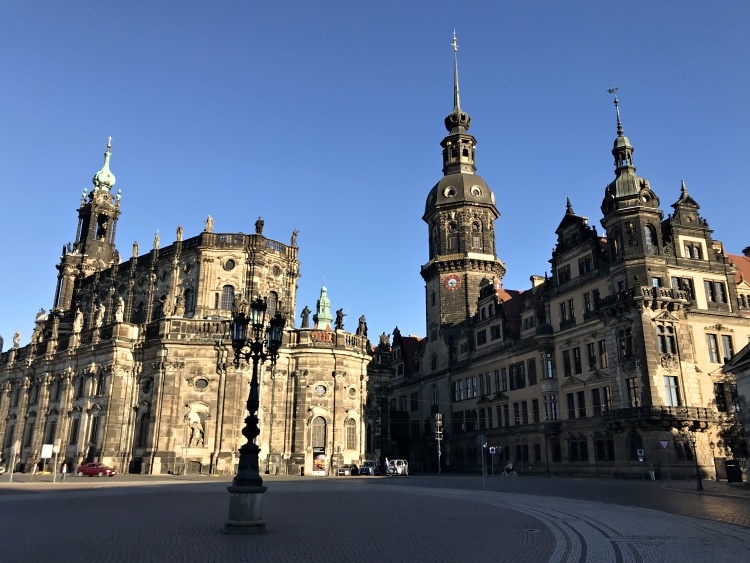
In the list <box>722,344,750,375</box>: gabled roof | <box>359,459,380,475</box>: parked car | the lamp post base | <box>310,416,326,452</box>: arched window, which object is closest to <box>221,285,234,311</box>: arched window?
<box>310,416,326,452</box>: arched window

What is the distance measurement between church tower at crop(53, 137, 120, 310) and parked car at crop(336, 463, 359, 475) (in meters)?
40.7

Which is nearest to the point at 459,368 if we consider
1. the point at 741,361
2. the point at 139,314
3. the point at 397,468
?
the point at 397,468

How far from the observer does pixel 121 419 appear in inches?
2098

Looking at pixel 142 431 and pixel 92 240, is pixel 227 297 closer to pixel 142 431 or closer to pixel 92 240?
pixel 142 431

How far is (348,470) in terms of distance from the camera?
51719 millimetres

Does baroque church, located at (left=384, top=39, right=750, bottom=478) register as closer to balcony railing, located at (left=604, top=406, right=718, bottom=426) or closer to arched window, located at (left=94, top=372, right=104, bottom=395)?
balcony railing, located at (left=604, top=406, right=718, bottom=426)

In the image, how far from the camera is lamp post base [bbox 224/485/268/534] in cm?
1462

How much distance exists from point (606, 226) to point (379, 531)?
40916 mm

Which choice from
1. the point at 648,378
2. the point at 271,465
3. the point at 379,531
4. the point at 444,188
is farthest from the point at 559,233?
the point at 379,531

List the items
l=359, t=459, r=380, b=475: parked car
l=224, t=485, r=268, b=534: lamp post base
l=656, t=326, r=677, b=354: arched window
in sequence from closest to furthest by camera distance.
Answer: l=224, t=485, r=268, b=534: lamp post base
l=656, t=326, r=677, b=354: arched window
l=359, t=459, r=380, b=475: parked car

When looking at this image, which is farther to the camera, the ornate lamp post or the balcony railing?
the balcony railing

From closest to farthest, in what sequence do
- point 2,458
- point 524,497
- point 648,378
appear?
1. point 524,497
2. point 648,378
3. point 2,458

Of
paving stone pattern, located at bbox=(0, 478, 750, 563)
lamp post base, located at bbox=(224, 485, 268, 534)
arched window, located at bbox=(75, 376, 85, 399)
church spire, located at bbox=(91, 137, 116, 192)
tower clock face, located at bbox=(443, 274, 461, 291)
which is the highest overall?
church spire, located at bbox=(91, 137, 116, 192)

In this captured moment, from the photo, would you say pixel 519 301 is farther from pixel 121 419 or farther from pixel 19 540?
pixel 19 540
